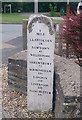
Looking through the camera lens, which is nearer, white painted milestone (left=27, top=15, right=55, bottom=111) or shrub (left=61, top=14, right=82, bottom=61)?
white painted milestone (left=27, top=15, right=55, bottom=111)

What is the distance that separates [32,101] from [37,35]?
107cm

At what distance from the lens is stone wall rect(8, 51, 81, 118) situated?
4.96 metres

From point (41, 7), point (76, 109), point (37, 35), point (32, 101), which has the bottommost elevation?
point (41, 7)

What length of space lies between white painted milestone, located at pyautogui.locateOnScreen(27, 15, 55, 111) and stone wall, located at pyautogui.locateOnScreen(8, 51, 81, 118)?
0.69ft

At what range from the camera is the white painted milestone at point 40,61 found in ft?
20.1

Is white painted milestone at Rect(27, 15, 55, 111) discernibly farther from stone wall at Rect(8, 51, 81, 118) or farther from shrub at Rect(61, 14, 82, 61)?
shrub at Rect(61, 14, 82, 61)

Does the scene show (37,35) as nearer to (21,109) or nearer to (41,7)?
(21,109)

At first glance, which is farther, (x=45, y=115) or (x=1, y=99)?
(x=1, y=99)

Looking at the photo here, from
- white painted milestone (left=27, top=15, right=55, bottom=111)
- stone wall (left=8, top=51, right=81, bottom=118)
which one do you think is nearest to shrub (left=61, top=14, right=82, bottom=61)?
stone wall (left=8, top=51, right=81, bottom=118)

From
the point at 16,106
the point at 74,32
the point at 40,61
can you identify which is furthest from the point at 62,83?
the point at 74,32

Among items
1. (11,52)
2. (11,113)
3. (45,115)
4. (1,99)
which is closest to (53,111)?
(45,115)

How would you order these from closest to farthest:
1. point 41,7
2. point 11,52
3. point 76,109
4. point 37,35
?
point 76,109, point 37,35, point 11,52, point 41,7

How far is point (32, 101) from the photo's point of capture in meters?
6.42

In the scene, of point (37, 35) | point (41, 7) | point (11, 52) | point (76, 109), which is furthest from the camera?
point (41, 7)
